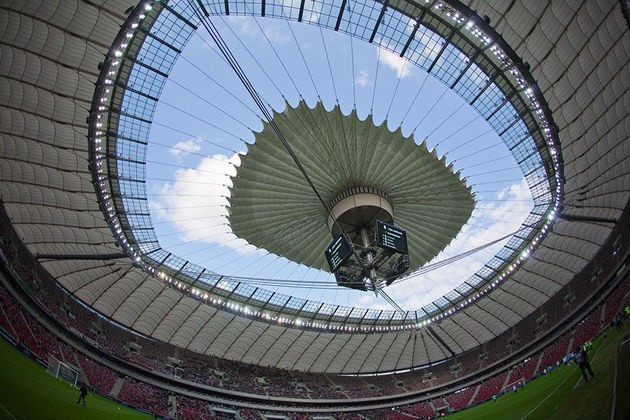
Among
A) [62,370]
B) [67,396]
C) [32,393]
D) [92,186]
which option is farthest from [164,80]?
[32,393]

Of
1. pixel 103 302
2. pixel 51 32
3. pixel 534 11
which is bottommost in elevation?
pixel 103 302

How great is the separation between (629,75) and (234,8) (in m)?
29.5

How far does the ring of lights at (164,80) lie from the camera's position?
3525 cm

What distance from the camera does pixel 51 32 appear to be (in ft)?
102

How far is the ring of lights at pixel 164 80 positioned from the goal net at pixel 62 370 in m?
13.9

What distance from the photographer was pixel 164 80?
38125 millimetres

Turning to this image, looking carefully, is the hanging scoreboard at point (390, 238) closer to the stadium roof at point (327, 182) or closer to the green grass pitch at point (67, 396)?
the stadium roof at point (327, 182)

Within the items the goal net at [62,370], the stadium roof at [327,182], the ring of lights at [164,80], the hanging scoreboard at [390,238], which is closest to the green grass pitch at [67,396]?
the goal net at [62,370]

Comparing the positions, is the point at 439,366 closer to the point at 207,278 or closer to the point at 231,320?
the point at 231,320

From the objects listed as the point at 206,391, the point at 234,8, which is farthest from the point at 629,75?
the point at 206,391

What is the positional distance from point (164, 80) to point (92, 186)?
37.9 ft

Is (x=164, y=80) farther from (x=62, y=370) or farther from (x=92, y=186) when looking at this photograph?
(x=62, y=370)

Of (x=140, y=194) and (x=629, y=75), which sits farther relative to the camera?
(x=140, y=194)

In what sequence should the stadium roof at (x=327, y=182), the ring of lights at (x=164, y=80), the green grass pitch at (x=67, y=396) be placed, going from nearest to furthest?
the green grass pitch at (x=67, y=396), the ring of lights at (x=164, y=80), the stadium roof at (x=327, y=182)
